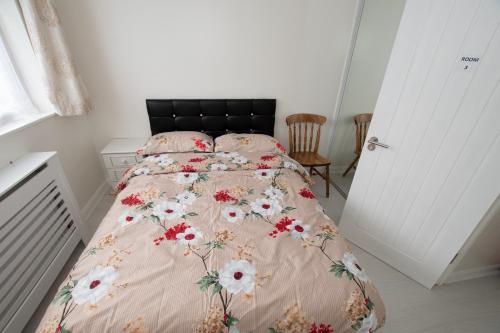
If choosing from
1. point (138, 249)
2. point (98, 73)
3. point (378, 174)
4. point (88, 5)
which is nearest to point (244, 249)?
point (138, 249)

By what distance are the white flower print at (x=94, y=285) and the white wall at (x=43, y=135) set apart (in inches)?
41.5

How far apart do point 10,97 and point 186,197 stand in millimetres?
1535

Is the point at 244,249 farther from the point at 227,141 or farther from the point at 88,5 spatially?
the point at 88,5

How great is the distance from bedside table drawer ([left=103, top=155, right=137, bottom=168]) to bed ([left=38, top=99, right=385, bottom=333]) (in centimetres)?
70

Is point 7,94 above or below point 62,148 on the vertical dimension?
above

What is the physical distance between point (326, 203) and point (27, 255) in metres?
2.42

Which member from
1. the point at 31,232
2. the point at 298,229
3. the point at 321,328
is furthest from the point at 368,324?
the point at 31,232

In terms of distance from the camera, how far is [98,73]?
213cm

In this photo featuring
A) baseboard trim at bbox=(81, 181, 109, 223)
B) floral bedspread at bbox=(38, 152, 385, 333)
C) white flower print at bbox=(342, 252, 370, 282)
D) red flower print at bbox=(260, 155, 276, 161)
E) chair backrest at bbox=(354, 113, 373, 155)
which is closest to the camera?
floral bedspread at bbox=(38, 152, 385, 333)

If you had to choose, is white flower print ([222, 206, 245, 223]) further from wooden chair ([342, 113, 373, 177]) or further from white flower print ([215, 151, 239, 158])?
wooden chair ([342, 113, 373, 177])

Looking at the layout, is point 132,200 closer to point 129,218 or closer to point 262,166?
point 129,218

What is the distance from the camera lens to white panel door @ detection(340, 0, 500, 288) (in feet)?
3.54

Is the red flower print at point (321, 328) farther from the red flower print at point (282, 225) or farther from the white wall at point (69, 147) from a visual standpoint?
the white wall at point (69, 147)

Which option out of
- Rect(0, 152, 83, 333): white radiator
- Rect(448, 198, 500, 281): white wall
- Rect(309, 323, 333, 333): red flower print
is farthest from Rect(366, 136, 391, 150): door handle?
Rect(0, 152, 83, 333): white radiator
